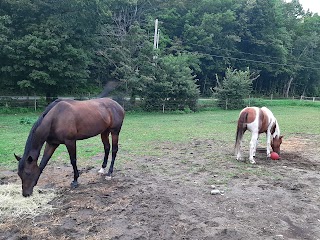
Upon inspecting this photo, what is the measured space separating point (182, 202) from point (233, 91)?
2440cm

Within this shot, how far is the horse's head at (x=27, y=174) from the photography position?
510 cm

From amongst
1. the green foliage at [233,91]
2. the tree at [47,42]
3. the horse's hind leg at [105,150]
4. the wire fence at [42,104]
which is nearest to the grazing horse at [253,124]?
the horse's hind leg at [105,150]

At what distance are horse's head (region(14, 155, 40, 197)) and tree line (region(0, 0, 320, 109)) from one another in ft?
16.7

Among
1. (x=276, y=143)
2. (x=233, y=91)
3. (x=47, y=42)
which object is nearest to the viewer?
(x=276, y=143)

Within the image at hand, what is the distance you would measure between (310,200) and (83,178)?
14.1 feet

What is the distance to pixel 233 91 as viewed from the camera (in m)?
28.3

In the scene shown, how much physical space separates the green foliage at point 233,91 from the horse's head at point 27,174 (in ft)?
81.1

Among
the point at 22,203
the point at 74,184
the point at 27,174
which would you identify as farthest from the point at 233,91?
the point at 22,203

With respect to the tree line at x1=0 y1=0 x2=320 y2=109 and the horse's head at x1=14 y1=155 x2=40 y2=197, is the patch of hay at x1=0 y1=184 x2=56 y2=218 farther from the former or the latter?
the tree line at x1=0 y1=0 x2=320 y2=109

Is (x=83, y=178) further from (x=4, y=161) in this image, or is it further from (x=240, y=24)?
(x=240, y=24)

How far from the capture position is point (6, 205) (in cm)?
475

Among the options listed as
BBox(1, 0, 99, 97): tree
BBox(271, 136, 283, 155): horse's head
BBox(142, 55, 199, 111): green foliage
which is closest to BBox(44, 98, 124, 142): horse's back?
BBox(271, 136, 283, 155): horse's head

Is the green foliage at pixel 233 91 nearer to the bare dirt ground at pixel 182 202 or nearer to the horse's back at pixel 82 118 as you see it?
the bare dirt ground at pixel 182 202

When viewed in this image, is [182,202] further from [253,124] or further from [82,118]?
[253,124]
